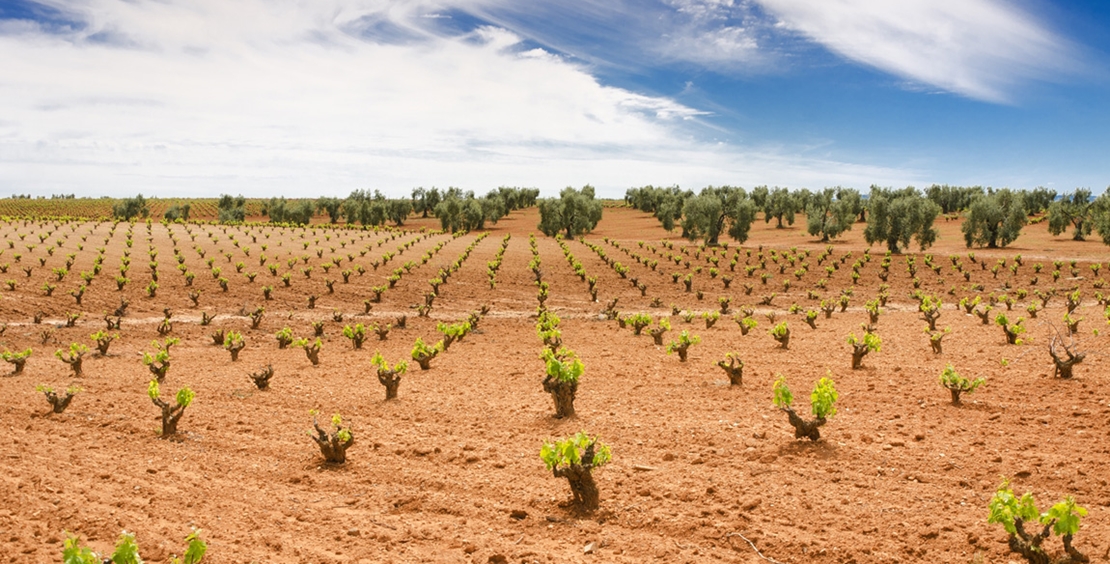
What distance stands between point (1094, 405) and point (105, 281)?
139ft

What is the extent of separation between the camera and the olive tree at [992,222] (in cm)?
6328

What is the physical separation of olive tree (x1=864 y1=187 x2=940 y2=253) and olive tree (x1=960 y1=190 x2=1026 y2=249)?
643cm

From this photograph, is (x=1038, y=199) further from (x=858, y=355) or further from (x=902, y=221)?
(x=858, y=355)

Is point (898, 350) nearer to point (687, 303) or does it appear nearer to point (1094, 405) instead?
point (1094, 405)

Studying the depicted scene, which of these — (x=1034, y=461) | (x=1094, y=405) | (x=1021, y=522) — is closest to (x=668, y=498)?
(x=1021, y=522)

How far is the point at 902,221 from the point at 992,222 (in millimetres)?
11827

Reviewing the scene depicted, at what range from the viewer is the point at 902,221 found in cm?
5944

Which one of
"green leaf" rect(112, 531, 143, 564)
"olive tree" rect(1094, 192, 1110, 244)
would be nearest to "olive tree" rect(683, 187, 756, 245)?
"olive tree" rect(1094, 192, 1110, 244)

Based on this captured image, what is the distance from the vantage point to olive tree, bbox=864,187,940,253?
194 feet

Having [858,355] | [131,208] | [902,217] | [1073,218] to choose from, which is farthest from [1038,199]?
[131,208]

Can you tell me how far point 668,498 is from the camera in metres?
8.36

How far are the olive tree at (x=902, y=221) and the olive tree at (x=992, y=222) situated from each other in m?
6.43

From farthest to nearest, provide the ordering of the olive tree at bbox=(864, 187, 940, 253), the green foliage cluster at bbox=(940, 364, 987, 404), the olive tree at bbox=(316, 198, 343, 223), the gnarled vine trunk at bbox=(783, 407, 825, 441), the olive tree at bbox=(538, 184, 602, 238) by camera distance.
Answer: the olive tree at bbox=(316, 198, 343, 223) → the olive tree at bbox=(538, 184, 602, 238) → the olive tree at bbox=(864, 187, 940, 253) → the green foliage cluster at bbox=(940, 364, 987, 404) → the gnarled vine trunk at bbox=(783, 407, 825, 441)

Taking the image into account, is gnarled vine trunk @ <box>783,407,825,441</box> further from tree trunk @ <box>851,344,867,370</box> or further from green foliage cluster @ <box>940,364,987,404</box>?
tree trunk @ <box>851,344,867,370</box>
